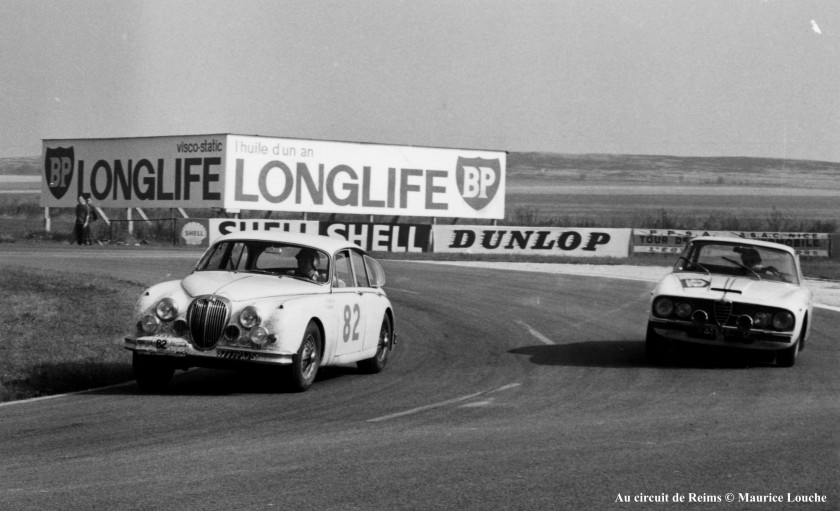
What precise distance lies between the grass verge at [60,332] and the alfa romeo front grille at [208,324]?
5.58 ft

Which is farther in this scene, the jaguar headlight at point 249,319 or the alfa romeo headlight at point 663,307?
the alfa romeo headlight at point 663,307

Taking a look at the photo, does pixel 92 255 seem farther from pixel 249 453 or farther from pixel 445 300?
pixel 249 453

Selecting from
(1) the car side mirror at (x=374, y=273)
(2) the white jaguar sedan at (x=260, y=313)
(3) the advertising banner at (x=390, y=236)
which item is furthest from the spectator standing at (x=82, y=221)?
(2) the white jaguar sedan at (x=260, y=313)

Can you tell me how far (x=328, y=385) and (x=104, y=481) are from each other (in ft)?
15.6

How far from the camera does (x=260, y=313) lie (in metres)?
9.71

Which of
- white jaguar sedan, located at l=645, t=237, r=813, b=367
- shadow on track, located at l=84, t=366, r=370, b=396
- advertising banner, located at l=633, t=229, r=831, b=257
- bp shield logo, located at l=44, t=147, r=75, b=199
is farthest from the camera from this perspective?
bp shield logo, located at l=44, t=147, r=75, b=199

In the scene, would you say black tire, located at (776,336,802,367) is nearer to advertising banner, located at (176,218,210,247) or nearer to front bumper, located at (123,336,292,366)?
front bumper, located at (123,336,292,366)

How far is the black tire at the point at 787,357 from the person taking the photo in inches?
482

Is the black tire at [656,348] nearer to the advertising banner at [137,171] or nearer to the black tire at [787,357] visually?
the black tire at [787,357]

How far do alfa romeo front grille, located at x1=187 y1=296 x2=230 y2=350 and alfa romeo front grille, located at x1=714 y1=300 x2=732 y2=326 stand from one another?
5.41 metres

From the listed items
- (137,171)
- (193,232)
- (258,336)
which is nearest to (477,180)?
(193,232)

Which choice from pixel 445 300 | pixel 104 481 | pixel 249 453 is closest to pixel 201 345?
pixel 249 453

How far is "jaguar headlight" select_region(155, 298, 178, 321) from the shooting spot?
980cm

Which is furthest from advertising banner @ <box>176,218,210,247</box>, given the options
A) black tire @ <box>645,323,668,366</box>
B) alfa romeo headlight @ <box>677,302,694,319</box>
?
alfa romeo headlight @ <box>677,302,694,319</box>
